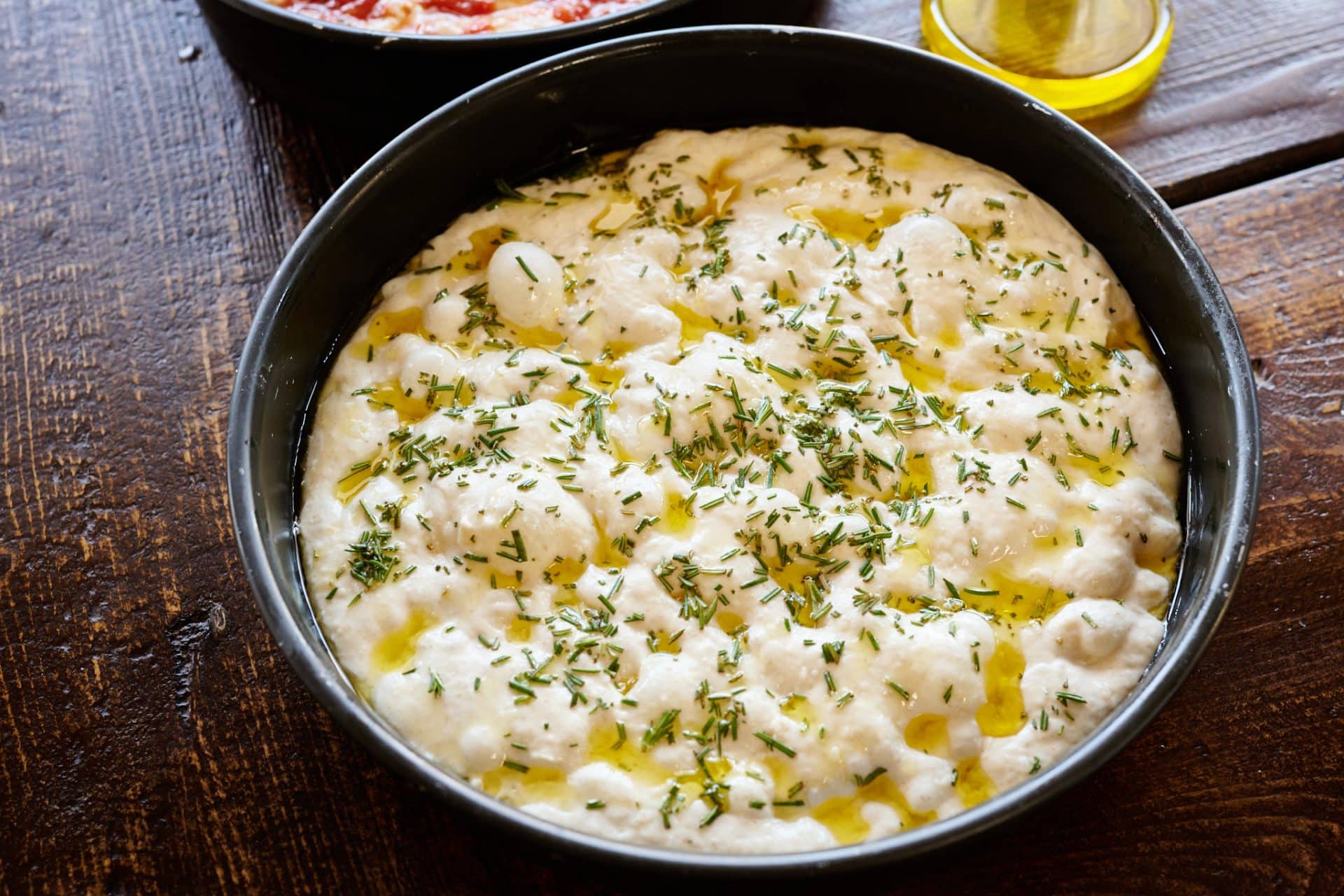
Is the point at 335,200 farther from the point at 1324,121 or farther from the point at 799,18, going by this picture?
the point at 1324,121

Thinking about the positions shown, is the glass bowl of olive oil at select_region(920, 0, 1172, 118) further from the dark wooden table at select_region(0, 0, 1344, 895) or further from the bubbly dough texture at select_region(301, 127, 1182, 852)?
the bubbly dough texture at select_region(301, 127, 1182, 852)

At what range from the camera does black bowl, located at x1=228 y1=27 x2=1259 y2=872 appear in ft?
4.61

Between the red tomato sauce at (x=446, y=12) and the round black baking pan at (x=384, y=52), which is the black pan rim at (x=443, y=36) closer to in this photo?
the round black baking pan at (x=384, y=52)

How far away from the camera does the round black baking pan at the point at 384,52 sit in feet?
6.69

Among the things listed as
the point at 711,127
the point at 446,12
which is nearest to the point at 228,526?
the point at 711,127

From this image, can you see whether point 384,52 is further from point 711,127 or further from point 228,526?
point 228,526

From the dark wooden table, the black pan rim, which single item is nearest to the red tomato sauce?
the dark wooden table

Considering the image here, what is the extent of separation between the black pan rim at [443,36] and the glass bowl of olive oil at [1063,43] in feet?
2.45

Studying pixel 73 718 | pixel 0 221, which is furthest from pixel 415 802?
pixel 0 221

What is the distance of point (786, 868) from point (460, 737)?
1.55 feet

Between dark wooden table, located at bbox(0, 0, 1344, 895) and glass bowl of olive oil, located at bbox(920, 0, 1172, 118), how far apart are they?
61mm

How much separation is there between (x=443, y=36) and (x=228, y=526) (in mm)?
921

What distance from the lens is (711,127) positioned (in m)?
2.15

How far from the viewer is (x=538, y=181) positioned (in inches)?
81.2
